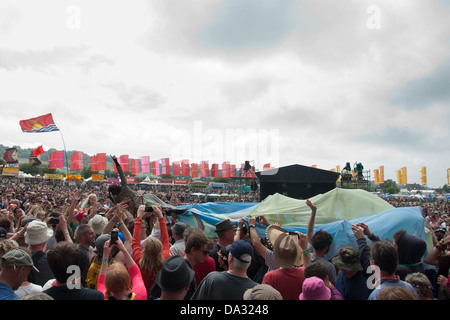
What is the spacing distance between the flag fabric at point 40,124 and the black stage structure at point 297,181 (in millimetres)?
13682

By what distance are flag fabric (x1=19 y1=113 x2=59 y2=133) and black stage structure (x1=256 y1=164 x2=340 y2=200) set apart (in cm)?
1368

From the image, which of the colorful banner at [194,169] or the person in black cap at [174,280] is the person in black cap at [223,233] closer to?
the person in black cap at [174,280]

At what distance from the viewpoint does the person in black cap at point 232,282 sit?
7.73 ft

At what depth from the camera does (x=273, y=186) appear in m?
17.7

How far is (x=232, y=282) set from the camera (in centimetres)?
242

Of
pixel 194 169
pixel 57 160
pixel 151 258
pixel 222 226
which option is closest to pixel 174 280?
pixel 151 258

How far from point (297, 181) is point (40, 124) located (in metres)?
16.7

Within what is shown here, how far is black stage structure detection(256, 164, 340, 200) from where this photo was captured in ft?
55.8

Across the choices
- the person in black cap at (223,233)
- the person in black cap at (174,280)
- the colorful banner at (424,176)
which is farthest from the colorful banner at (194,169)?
the person in black cap at (174,280)

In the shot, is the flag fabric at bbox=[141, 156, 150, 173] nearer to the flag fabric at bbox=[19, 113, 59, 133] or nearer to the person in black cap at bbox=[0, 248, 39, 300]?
the flag fabric at bbox=[19, 113, 59, 133]

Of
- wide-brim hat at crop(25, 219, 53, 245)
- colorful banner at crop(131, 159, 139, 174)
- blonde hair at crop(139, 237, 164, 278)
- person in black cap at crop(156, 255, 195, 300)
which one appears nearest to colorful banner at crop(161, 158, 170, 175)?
colorful banner at crop(131, 159, 139, 174)
